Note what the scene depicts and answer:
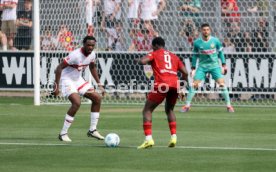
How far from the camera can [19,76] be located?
29781 millimetres

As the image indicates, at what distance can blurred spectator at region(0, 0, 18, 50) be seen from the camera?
30.0 m

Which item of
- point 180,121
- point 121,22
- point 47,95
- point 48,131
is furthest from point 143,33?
point 48,131

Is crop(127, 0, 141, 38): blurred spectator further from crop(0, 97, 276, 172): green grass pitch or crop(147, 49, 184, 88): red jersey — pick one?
crop(147, 49, 184, 88): red jersey

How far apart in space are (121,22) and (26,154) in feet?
49.0

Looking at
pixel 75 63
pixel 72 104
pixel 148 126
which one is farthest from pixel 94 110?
pixel 148 126

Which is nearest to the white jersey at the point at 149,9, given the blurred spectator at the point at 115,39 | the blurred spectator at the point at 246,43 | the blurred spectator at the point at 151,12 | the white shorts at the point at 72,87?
the blurred spectator at the point at 151,12

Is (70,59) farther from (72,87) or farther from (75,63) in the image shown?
(72,87)

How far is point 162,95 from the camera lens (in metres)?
16.2

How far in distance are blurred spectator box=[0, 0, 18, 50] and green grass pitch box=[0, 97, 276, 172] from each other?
4.56 metres

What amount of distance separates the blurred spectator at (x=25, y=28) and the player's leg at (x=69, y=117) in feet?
40.0

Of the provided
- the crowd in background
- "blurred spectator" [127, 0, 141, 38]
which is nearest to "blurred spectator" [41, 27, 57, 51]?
the crowd in background

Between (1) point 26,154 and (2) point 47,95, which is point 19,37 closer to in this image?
(2) point 47,95

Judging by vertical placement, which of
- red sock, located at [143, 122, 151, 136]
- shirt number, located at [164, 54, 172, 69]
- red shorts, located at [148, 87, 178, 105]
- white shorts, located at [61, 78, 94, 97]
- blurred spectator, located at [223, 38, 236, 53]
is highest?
shirt number, located at [164, 54, 172, 69]

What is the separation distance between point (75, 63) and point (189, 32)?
1160cm
